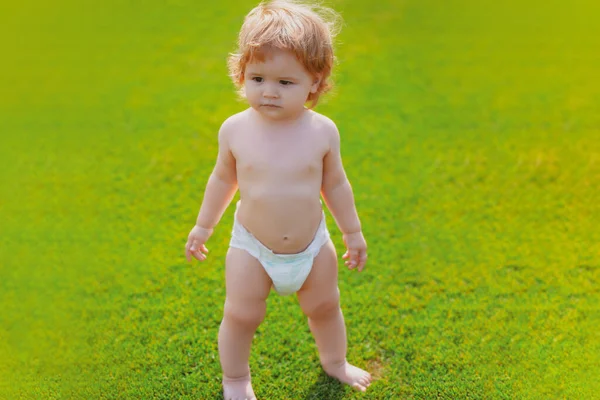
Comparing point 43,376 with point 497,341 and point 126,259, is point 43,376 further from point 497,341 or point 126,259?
point 497,341

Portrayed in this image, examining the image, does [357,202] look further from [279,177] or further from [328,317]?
[279,177]

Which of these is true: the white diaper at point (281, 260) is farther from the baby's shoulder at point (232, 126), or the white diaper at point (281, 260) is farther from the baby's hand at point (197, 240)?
the baby's shoulder at point (232, 126)

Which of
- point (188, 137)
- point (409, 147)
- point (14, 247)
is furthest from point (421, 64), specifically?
point (14, 247)

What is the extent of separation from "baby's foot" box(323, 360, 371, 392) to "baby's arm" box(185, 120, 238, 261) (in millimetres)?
1087

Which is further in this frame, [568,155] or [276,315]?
[568,155]

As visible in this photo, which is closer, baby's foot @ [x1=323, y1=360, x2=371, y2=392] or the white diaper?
the white diaper

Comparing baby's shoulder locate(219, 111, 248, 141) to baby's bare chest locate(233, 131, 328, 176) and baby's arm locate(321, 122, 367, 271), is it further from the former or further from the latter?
baby's arm locate(321, 122, 367, 271)

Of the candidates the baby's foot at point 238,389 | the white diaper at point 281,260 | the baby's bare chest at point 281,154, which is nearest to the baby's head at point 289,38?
the baby's bare chest at point 281,154

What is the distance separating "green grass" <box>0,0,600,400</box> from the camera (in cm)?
425

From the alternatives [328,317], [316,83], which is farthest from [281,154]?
[328,317]

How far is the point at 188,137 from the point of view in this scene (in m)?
6.58

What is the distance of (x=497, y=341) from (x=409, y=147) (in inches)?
97.8

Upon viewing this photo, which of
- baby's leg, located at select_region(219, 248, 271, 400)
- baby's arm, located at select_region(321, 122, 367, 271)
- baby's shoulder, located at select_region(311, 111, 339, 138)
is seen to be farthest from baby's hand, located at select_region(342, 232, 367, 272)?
baby's shoulder, located at select_region(311, 111, 339, 138)

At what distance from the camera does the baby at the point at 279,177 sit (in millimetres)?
3078
